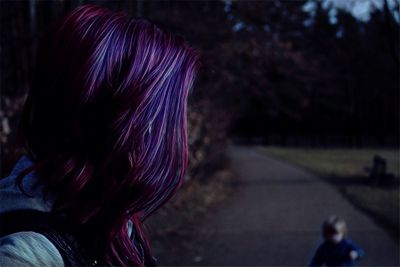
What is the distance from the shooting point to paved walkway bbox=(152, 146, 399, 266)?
612 cm

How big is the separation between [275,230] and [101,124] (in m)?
7.68

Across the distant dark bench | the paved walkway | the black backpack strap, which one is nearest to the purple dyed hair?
the black backpack strap

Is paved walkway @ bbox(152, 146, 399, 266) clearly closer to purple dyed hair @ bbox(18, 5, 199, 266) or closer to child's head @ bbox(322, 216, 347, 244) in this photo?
child's head @ bbox(322, 216, 347, 244)

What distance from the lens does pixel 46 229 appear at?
934 millimetres

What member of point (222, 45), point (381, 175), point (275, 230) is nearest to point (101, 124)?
point (275, 230)

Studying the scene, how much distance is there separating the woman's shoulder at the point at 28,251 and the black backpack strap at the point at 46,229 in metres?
0.02

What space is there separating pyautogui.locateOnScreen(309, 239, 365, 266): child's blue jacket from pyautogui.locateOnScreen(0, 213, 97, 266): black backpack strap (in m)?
3.65

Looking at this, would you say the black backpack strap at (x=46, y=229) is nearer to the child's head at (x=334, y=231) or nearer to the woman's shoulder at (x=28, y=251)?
the woman's shoulder at (x=28, y=251)

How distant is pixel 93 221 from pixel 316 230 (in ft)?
25.7

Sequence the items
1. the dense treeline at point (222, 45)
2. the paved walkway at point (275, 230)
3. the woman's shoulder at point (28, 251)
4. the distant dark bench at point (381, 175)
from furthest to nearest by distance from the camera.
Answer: the distant dark bench at point (381, 175)
the paved walkway at point (275, 230)
the dense treeline at point (222, 45)
the woman's shoulder at point (28, 251)

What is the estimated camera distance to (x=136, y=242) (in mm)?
1256

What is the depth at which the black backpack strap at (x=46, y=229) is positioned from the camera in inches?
36.3

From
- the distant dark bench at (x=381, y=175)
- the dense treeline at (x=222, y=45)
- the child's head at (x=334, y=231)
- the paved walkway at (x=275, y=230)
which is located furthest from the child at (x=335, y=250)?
the distant dark bench at (x=381, y=175)

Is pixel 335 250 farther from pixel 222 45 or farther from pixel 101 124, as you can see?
pixel 222 45
